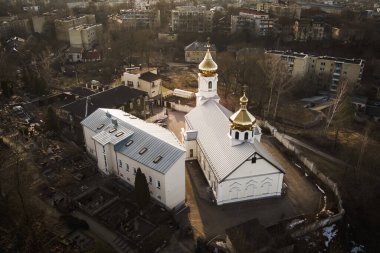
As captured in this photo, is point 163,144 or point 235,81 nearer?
point 163,144

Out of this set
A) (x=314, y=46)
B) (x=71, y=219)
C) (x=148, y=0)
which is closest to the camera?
(x=71, y=219)

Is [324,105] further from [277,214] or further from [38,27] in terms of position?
[38,27]

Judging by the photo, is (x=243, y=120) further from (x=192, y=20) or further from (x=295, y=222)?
(x=192, y=20)

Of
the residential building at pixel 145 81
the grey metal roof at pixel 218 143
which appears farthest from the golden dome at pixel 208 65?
the residential building at pixel 145 81

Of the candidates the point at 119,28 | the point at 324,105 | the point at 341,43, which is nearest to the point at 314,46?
the point at 341,43

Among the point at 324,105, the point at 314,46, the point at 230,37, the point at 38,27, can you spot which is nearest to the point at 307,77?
the point at 324,105

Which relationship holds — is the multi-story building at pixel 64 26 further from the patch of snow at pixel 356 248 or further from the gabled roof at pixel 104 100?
the patch of snow at pixel 356 248

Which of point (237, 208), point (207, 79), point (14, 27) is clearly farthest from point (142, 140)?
point (14, 27)

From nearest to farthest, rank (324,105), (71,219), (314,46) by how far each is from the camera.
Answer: (71,219) < (324,105) < (314,46)

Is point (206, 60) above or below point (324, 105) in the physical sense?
above
